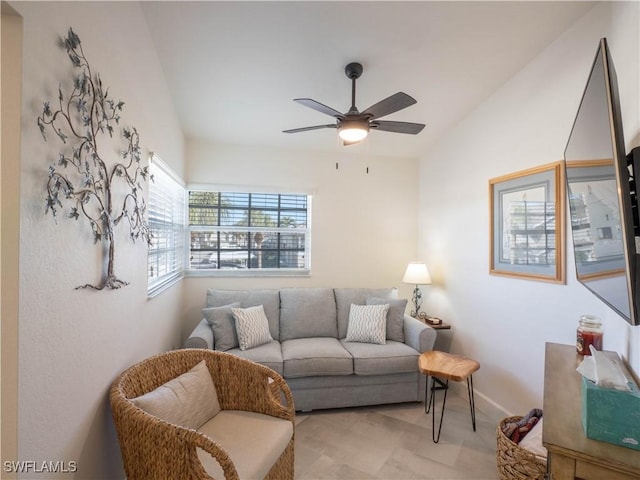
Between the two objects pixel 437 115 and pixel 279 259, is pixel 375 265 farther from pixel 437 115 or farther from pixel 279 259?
pixel 437 115

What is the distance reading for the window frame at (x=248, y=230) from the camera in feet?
11.3

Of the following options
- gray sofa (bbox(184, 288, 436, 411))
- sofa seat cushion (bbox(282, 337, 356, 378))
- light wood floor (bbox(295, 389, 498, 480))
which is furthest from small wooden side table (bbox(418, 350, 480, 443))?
sofa seat cushion (bbox(282, 337, 356, 378))

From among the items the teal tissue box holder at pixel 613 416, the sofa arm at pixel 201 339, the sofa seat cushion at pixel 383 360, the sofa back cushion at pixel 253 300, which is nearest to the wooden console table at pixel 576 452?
the teal tissue box holder at pixel 613 416

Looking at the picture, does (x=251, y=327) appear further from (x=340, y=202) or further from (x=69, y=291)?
(x=340, y=202)

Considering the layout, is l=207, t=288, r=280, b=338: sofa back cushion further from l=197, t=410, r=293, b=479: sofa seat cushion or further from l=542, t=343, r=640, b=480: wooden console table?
l=542, t=343, r=640, b=480: wooden console table

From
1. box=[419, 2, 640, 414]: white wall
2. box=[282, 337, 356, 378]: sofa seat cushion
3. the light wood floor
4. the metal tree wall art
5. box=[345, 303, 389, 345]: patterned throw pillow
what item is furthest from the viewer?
box=[345, 303, 389, 345]: patterned throw pillow

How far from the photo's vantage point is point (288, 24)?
6.40 ft

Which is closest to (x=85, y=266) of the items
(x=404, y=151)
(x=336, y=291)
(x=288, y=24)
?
(x=288, y=24)

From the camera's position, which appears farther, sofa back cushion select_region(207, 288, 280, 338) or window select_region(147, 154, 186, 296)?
sofa back cushion select_region(207, 288, 280, 338)

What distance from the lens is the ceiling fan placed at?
1892 millimetres

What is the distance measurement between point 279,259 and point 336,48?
91.1 inches

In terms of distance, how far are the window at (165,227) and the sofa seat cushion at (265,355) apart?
2.83 ft

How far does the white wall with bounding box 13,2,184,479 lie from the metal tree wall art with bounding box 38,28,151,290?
4cm

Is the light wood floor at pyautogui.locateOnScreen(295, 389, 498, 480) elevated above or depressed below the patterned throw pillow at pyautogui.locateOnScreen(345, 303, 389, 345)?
below
